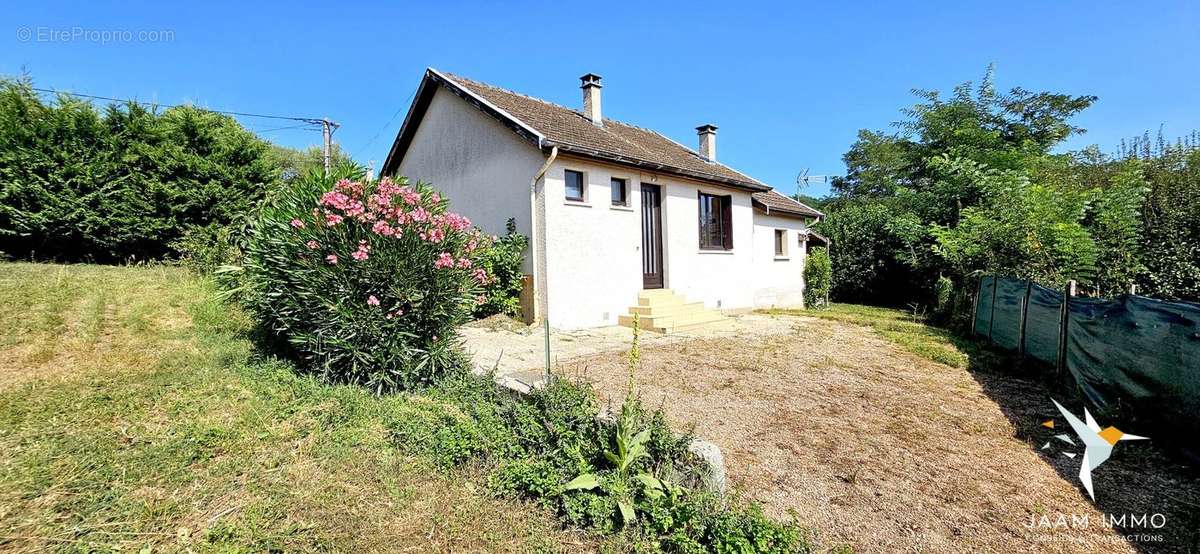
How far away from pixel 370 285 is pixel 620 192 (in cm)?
759

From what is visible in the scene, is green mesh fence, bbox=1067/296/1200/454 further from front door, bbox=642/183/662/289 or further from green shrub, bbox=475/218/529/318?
green shrub, bbox=475/218/529/318

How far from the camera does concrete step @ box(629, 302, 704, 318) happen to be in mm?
10516

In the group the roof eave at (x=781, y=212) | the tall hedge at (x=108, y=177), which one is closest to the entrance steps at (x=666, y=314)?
the roof eave at (x=781, y=212)

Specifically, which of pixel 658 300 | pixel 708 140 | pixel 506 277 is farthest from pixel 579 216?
pixel 708 140

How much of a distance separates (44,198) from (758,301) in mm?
18059

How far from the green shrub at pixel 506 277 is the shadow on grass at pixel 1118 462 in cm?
788

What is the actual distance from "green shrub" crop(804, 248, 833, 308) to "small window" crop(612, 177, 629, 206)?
948cm

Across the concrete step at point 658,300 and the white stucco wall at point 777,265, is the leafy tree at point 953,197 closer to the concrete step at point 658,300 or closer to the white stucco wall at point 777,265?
the white stucco wall at point 777,265

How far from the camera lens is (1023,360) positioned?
6.58m

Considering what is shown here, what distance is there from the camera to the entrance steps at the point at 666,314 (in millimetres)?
10133

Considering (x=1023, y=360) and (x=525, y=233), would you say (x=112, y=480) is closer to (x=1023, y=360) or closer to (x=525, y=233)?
(x=525, y=233)

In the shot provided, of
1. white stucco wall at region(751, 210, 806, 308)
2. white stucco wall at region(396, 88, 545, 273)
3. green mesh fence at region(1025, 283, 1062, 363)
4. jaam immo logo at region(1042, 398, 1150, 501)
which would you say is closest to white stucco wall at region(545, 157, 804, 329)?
white stucco wall at region(396, 88, 545, 273)

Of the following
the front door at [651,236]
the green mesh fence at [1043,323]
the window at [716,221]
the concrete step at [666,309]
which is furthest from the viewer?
the window at [716,221]

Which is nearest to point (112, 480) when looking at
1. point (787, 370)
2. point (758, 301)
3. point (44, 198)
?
point (787, 370)
